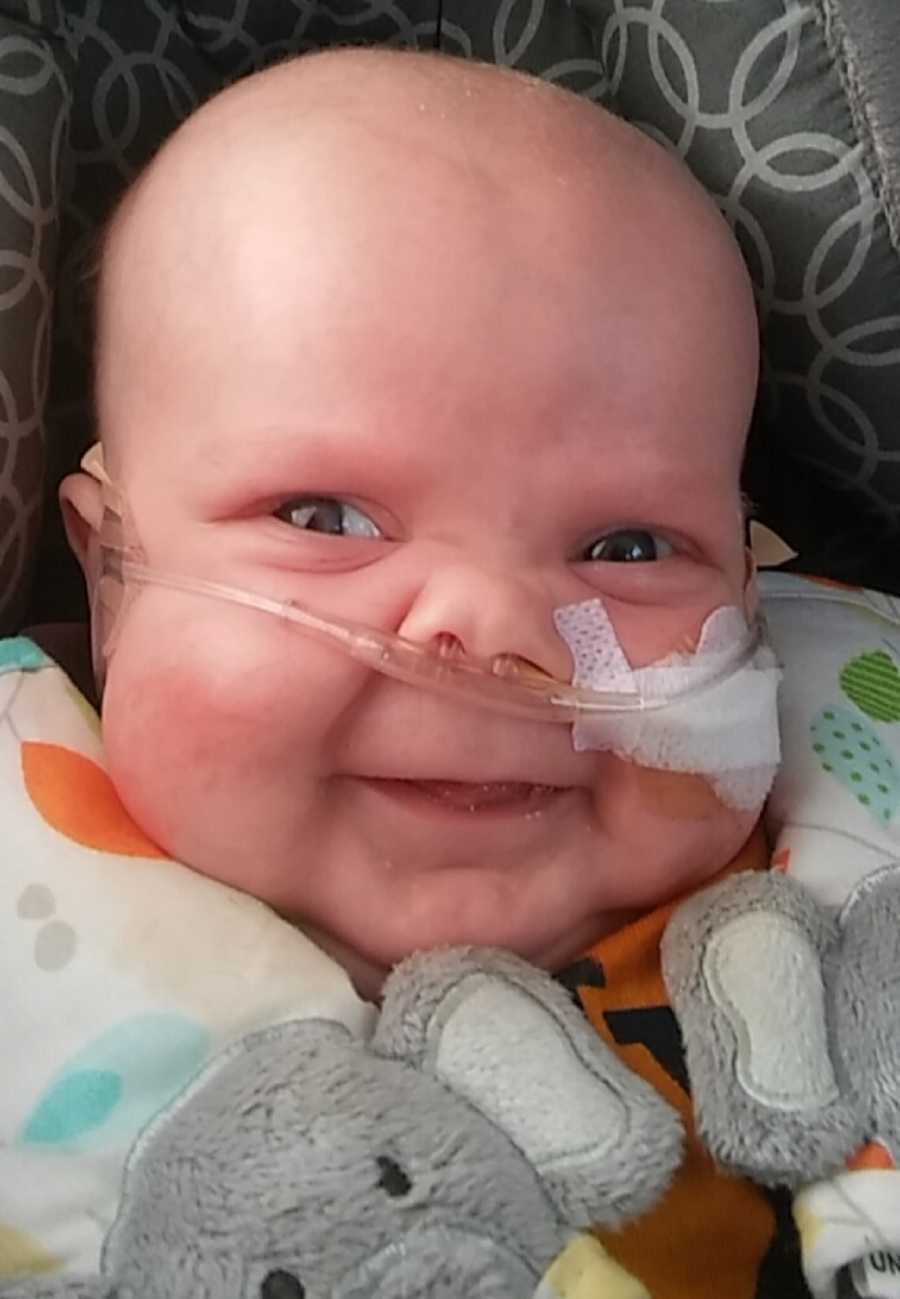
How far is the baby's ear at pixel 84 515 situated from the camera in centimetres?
101

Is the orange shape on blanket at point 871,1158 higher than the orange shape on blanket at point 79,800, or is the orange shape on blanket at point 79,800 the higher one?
the orange shape on blanket at point 79,800

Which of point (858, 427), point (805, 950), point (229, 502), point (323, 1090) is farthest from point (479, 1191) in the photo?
point (858, 427)

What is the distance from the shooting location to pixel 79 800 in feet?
2.97

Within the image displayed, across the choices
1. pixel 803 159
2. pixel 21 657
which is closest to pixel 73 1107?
pixel 21 657

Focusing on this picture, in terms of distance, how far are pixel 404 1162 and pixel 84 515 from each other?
0.43 metres

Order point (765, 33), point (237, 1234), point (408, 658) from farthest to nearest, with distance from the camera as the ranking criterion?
point (765, 33) → point (408, 658) → point (237, 1234)

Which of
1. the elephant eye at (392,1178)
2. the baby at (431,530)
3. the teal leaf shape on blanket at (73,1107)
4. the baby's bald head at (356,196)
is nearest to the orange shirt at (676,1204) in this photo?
the baby at (431,530)

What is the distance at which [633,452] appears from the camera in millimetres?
918

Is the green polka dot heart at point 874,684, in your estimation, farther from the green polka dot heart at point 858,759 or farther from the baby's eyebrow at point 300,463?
the baby's eyebrow at point 300,463

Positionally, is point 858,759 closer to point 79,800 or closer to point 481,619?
point 481,619

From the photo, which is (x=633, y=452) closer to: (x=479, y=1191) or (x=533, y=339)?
(x=533, y=339)

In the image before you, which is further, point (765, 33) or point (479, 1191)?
point (765, 33)

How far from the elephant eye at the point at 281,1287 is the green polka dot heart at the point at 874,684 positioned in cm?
52

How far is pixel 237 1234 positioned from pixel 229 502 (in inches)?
13.6
